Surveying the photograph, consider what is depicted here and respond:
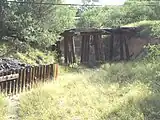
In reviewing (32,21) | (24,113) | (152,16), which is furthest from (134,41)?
(24,113)

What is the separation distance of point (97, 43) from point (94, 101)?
14.4 m

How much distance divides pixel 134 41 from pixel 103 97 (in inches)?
638

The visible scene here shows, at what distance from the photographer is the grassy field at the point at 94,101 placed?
929 centimetres

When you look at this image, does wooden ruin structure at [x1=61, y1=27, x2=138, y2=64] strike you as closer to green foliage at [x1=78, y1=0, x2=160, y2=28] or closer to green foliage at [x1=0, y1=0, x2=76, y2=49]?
green foliage at [x1=0, y1=0, x2=76, y2=49]

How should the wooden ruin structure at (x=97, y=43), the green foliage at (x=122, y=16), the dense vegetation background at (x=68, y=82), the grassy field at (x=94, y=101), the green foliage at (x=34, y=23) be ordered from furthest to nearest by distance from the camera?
the green foliage at (x=122, y=16) < the wooden ruin structure at (x=97, y=43) < the green foliage at (x=34, y=23) < the dense vegetation background at (x=68, y=82) < the grassy field at (x=94, y=101)

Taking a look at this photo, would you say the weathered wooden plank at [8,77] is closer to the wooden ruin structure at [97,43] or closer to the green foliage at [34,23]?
the green foliage at [34,23]

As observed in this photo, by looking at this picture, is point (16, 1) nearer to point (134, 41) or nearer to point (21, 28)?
point (21, 28)

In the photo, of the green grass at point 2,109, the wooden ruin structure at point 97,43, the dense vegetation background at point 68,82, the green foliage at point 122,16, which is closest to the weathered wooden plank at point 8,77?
the dense vegetation background at point 68,82

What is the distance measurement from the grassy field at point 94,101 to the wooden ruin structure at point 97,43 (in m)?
8.66

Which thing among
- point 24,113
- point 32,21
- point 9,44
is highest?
point 32,21

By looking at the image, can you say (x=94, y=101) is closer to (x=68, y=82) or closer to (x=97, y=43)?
(x=68, y=82)

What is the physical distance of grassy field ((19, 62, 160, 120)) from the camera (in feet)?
30.5

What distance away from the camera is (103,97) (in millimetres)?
11367

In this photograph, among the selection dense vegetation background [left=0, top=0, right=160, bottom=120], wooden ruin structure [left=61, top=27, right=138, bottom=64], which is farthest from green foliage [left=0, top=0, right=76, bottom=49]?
wooden ruin structure [left=61, top=27, right=138, bottom=64]
